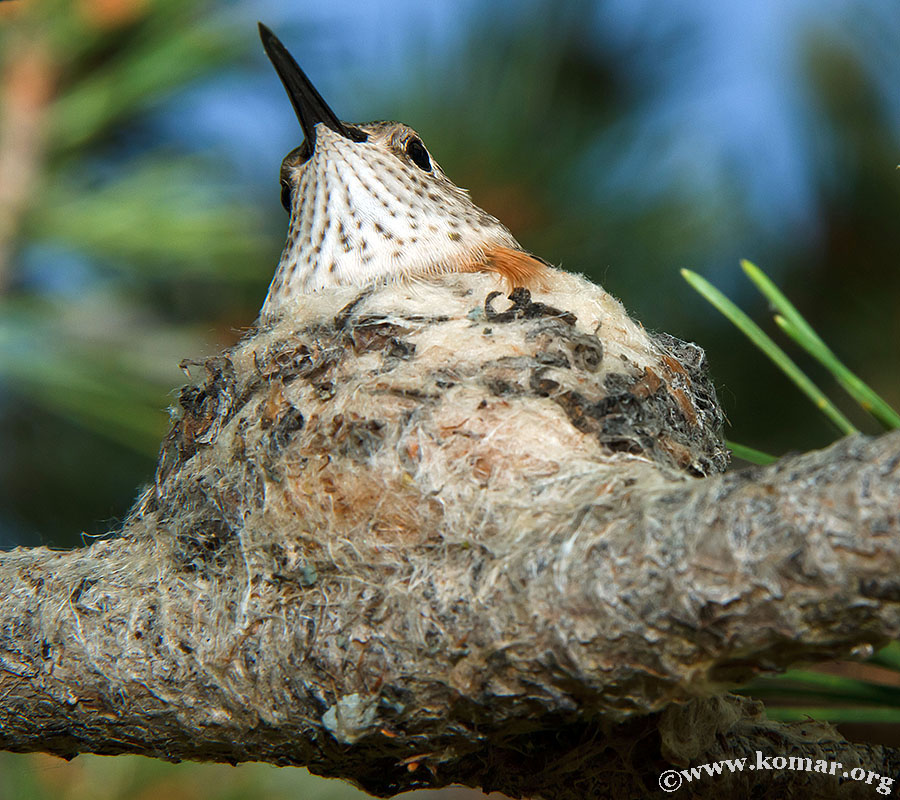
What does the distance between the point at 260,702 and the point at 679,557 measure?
0.79 meters

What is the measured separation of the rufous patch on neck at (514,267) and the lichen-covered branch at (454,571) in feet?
0.35

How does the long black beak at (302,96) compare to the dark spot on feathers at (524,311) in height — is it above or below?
above

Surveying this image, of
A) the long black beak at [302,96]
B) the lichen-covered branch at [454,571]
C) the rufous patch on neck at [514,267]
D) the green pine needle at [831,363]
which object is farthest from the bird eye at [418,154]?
the green pine needle at [831,363]

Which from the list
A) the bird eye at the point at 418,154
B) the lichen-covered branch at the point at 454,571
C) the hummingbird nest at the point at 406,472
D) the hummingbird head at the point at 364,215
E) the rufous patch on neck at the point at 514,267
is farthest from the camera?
the bird eye at the point at 418,154

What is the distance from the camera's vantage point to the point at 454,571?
4.84 feet

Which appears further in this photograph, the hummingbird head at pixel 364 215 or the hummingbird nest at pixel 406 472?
the hummingbird head at pixel 364 215

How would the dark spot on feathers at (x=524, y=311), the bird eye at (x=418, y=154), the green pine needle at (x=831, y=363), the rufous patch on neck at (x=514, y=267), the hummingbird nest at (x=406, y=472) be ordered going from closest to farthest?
the hummingbird nest at (x=406, y=472) → the green pine needle at (x=831, y=363) → the dark spot on feathers at (x=524, y=311) → the rufous patch on neck at (x=514, y=267) → the bird eye at (x=418, y=154)

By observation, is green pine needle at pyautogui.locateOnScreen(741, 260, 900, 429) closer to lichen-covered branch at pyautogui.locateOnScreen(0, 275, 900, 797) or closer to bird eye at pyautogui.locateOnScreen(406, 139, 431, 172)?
lichen-covered branch at pyautogui.locateOnScreen(0, 275, 900, 797)

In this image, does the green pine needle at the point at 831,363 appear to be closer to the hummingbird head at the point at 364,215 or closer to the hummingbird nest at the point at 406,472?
the hummingbird nest at the point at 406,472

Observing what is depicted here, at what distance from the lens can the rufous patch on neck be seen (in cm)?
263

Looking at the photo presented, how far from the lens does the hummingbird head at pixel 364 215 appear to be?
2.85 metres

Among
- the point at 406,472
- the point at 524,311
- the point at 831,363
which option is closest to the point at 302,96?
the point at 524,311

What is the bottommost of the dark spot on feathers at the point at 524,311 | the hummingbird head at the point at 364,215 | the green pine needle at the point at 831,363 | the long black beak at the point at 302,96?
the green pine needle at the point at 831,363

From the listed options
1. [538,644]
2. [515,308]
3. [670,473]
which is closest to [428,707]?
[538,644]
